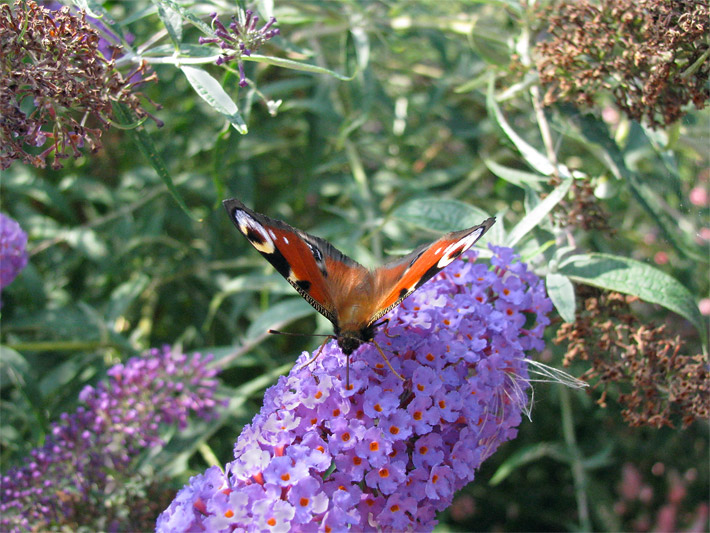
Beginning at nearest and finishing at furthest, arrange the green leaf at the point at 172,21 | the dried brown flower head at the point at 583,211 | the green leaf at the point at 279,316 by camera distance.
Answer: the green leaf at the point at 172,21, the dried brown flower head at the point at 583,211, the green leaf at the point at 279,316

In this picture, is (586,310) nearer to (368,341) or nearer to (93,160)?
(368,341)

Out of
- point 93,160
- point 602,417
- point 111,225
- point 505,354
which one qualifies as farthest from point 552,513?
point 93,160

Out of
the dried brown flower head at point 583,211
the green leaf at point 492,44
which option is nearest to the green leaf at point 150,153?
the dried brown flower head at point 583,211

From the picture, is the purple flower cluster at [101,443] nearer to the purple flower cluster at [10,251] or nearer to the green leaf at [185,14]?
the purple flower cluster at [10,251]

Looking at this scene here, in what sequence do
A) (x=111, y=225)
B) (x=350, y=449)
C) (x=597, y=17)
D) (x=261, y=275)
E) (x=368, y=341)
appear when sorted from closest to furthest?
(x=350, y=449), (x=368, y=341), (x=597, y=17), (x=261, y=275), (x=111, y=225)

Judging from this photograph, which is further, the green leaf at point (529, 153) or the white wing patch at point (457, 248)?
the green leaf at point (529, 153)

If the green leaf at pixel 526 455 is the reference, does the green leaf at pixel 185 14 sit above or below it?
above
